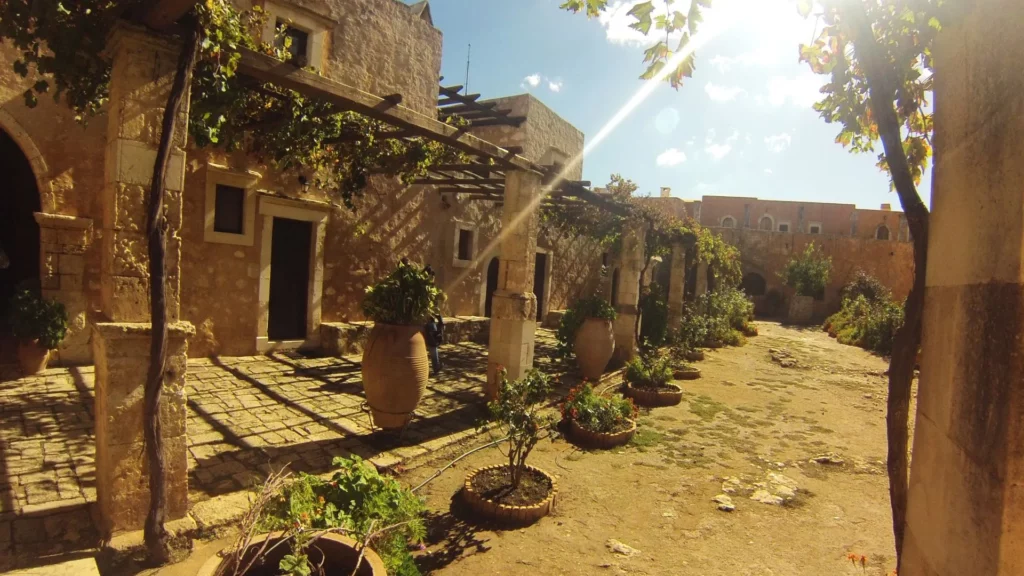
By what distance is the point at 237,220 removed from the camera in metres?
8.22

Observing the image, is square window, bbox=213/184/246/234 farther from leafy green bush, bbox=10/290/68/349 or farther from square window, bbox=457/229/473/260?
square window, bbox=457/229/473/260

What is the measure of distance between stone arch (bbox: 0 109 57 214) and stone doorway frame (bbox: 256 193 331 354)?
256cm

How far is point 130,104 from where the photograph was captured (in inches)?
118

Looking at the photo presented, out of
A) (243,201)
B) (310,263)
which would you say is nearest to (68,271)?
(243,201)

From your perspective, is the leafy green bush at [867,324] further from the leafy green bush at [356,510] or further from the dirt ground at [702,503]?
the leafy green bush at [356,510]

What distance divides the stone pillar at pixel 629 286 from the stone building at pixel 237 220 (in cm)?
306

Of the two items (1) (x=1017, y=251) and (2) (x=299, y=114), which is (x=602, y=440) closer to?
(2) (x=299, y=114)

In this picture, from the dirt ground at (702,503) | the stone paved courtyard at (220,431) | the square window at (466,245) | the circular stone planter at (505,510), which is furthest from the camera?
the square window at (466,245)

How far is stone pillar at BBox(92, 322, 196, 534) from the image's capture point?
117 inches

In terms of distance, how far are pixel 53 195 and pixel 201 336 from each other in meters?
2.57

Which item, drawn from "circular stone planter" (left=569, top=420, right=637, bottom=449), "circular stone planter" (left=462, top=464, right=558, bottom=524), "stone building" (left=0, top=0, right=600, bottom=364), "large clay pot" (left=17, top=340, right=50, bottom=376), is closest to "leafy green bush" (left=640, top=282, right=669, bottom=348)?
→ "stone building" (left=0, top=0, right=600, bottom=364)

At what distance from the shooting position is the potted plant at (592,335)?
334 inches

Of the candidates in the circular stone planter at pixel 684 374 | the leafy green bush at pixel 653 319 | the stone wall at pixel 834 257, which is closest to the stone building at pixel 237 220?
the leafy green bush at pixel 653 319

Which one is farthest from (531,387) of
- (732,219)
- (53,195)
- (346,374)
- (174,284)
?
(732,219)
